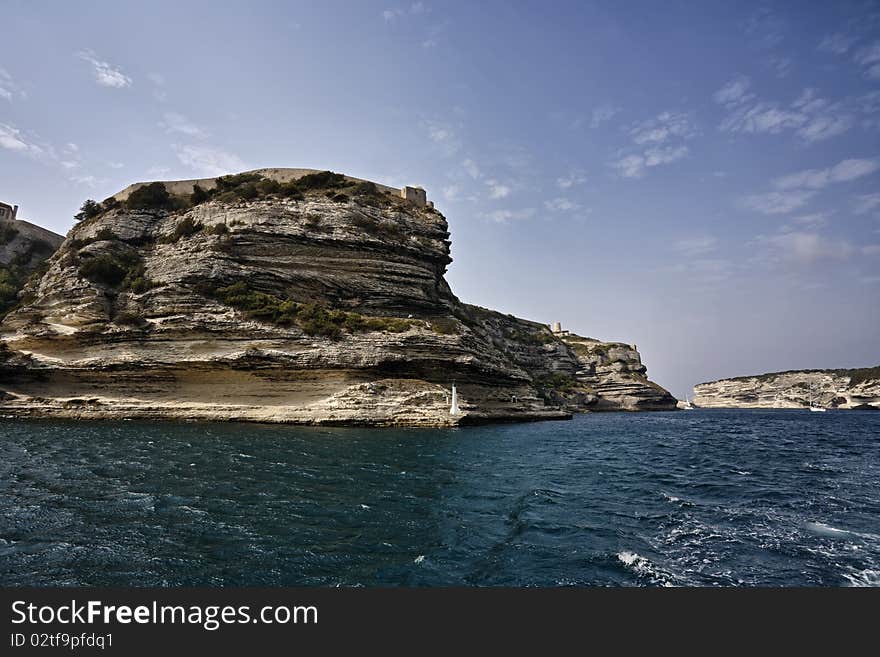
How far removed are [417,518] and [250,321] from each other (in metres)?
32.6

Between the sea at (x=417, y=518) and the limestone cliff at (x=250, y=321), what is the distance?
14.3 m

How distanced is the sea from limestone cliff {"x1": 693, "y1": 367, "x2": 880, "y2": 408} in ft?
539

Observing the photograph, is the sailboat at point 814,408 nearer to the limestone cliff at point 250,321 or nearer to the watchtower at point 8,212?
the limestone cliff at point 250,321

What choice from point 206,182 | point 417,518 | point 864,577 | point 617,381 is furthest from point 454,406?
point 617,381

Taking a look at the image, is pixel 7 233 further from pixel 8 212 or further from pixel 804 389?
pixel 804 389

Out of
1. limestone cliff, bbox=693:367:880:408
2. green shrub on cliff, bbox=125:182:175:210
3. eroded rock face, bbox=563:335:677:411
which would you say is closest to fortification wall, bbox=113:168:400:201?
green shrub on cliff, bbox=125:182:175:210

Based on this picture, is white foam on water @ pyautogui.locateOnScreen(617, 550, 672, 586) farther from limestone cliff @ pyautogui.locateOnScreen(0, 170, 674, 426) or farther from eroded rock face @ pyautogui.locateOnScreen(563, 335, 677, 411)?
eroded rock face @ pyautogui.locateOnScreen(563, 335, 677, 411)

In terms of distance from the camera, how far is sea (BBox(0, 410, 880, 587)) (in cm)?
873

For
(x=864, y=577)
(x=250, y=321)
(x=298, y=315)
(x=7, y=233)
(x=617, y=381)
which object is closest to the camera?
(x=864, y=577)

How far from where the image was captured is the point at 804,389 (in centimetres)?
16350

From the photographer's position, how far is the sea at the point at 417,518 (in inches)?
344

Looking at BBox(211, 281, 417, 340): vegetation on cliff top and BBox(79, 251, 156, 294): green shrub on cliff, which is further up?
BBox(79, 251, 156, 294): green shrub on cliff

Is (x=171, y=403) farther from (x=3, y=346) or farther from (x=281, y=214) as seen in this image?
(x=281, y=214)

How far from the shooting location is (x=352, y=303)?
48844mm
